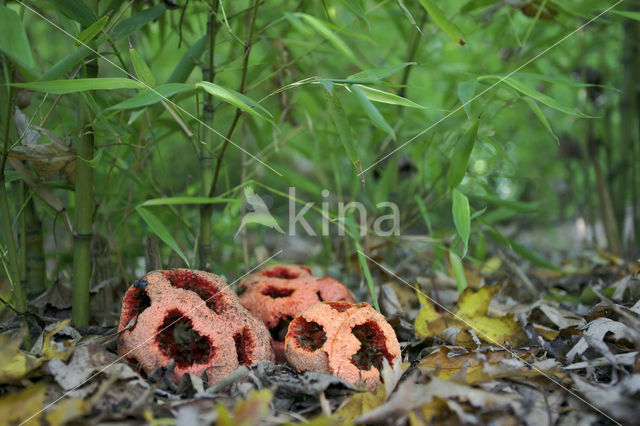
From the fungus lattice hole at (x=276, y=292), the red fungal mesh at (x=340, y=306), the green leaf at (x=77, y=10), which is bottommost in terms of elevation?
the fungus lattice hole at (x=276, y=292)

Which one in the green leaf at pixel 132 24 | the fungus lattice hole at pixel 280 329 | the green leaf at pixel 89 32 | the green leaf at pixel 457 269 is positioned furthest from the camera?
the green leaf at pixel 457 269

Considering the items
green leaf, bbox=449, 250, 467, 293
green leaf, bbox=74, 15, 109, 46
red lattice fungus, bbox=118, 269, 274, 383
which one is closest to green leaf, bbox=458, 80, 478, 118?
green leaf, bbox=449, 250, 467, 293

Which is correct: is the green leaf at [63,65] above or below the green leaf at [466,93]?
above

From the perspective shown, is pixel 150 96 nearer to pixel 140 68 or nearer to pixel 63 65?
pixel 140 68

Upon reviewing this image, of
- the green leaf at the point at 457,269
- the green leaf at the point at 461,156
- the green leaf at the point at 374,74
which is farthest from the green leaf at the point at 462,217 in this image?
the green leaf at the point at 374,74

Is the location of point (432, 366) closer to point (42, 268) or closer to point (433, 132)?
point (433, 132)

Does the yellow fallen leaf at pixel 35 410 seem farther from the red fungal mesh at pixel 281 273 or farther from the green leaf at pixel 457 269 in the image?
the green leaf at pixel 457 269

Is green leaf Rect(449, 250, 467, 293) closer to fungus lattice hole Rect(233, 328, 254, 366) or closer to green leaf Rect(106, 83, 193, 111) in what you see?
fungus lattice hole Rect(233, 328, 254, 366)
